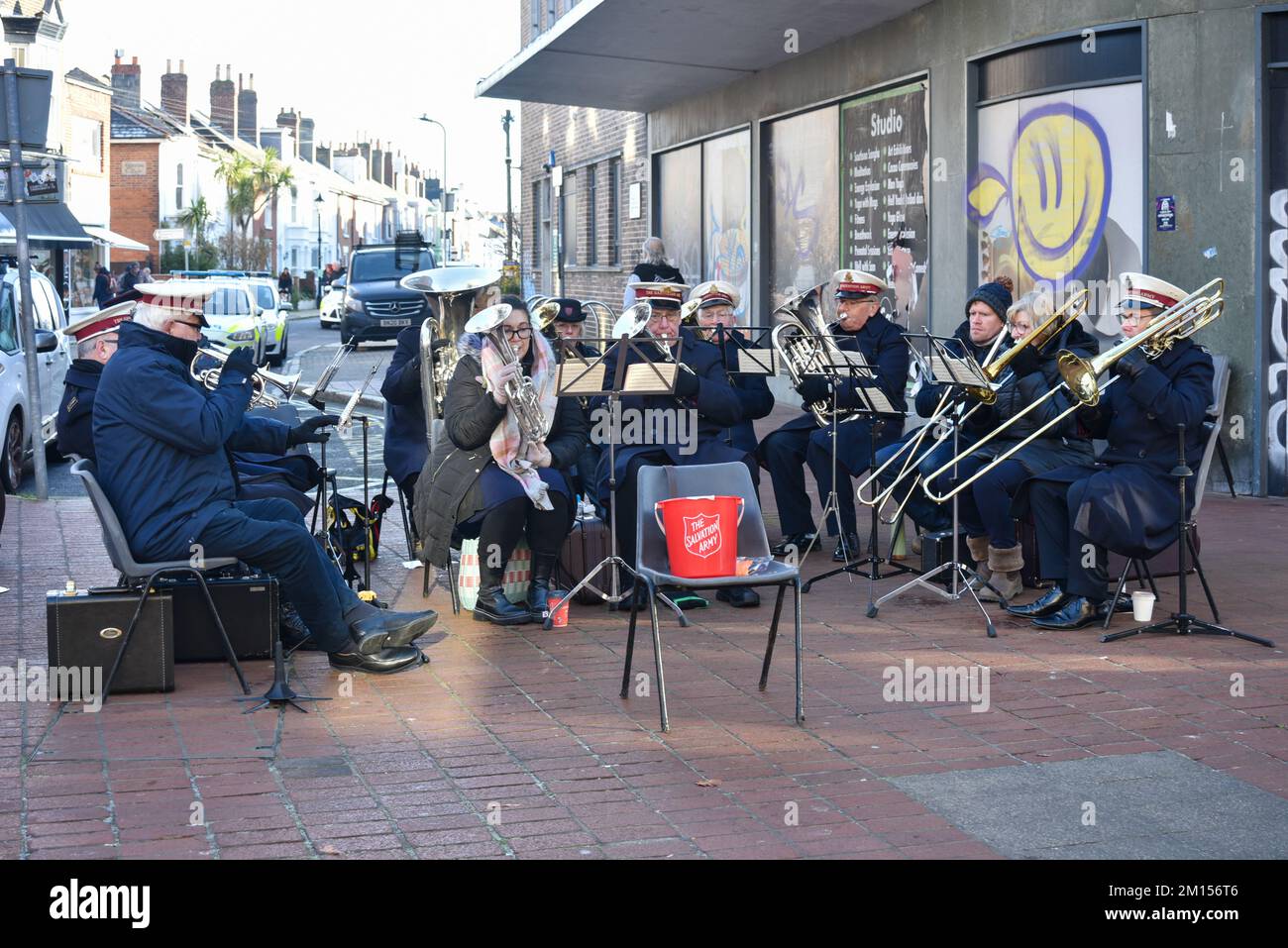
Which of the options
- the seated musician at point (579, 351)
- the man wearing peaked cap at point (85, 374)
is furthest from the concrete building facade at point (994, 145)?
the man wearing peaked cap at point (85, 374)

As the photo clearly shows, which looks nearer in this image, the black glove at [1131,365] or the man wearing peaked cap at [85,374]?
the black glove at [1131,365]

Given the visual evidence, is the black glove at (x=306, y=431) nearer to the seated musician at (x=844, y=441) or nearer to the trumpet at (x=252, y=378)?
the trumpet at (x=252, y=378)

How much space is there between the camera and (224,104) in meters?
88.6

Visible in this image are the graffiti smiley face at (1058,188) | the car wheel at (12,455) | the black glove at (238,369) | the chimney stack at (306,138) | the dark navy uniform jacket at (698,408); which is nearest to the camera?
the black glove at (238,369)

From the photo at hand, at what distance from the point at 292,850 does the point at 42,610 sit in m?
4.23

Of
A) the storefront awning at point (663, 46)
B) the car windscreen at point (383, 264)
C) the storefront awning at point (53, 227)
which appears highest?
the storefront awning at point (53, 227)

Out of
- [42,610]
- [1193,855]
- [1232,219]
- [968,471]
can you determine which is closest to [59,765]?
[42,610]

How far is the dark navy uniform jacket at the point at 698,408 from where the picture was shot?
853cm

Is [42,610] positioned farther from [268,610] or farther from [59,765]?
[59,765]

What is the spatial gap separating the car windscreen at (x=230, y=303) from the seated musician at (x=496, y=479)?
22.5 meters

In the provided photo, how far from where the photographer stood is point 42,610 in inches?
326

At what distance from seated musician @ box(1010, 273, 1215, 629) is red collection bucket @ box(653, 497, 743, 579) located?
201 cm

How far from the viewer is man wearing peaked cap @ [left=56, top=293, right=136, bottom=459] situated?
8344 mm

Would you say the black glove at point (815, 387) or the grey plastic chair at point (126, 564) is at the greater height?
the black glove at point (815, 387)
